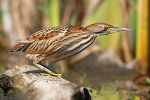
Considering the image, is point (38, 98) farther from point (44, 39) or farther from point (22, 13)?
point (22, 13)

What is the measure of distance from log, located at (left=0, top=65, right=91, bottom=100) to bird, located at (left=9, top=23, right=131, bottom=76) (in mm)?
240

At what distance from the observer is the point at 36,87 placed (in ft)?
13.0

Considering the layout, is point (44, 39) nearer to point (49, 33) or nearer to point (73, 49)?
point (49, 33)

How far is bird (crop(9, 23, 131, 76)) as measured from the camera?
4.25m

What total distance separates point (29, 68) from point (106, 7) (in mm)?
3928

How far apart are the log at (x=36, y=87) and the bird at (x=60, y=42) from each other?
9.4 inches

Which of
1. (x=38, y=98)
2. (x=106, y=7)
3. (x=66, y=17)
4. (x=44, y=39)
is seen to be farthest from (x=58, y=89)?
(x=66, y=17)

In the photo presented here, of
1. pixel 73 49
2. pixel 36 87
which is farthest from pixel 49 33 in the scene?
pixel 36 87

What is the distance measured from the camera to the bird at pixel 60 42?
425cm

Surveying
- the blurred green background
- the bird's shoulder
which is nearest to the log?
the bird's shoulder

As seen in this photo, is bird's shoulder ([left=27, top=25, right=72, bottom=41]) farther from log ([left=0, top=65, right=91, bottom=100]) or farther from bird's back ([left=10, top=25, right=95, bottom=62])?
log ([left=0, top=65, right=91, bottom=100])

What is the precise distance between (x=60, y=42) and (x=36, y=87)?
61cm

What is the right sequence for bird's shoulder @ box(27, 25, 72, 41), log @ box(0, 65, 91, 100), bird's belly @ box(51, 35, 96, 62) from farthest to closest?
1. bird's shoulder @ box(27, 25, 72, 41)
2. bird's belly @ box(51, 35, 96, 62)
3. log @ box(0, 65, 91, 100)

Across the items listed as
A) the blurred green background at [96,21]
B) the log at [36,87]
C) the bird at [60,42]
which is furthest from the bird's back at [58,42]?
the blurred green background at [96,21]
